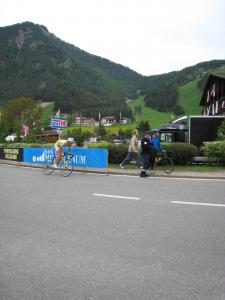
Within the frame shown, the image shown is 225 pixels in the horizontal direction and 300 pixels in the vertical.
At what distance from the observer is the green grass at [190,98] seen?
14975cm

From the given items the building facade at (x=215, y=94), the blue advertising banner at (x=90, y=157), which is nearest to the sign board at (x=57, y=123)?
the blue advertising banner at (x=90, y=157)

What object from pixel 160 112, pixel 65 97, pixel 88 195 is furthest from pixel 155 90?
pixel 88 195

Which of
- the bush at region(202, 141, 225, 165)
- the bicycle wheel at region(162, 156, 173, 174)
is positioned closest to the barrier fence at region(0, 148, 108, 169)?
the bicycle wheel at region(162, 156, 173, 174)

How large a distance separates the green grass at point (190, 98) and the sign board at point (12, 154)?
125 metres

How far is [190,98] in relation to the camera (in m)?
158

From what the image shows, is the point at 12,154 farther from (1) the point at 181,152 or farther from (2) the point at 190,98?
(2) the point at 190,98

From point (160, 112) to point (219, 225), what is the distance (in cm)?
14953

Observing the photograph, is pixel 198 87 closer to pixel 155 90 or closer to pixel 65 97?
pixel 155 90

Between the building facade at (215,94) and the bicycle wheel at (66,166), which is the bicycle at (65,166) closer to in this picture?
the bicycle wheel at (66,166)

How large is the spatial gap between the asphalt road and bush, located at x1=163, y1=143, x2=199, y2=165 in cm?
720

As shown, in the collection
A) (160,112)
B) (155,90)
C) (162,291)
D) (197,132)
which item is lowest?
(162,291)

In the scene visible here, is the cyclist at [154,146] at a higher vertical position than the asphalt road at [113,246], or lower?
higher

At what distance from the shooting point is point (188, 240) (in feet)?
18.8

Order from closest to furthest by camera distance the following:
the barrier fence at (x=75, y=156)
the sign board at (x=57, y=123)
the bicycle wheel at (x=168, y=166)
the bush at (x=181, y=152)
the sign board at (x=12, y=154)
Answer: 1. the bicycle wheel at (x=168, y=166)
2. the barrier fence at (x=75, y=156)
3. the bush at (x=181, y=152)
4. the sign board at (x=57, y=123)
5. the sign board at (x=12, y=154)
